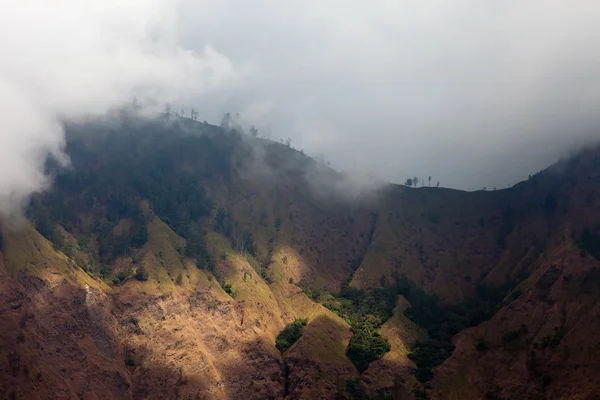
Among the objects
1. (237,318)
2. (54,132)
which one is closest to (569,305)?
(237,318)

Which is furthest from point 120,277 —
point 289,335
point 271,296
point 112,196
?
point 289,335

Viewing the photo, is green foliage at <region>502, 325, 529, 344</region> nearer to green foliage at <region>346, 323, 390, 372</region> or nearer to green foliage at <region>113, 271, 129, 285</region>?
green foliage at <region>346, 323, 390, 372</region>

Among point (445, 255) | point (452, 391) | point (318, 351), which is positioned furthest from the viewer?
point (445, 255)

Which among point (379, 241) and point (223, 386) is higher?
point (379, 241)

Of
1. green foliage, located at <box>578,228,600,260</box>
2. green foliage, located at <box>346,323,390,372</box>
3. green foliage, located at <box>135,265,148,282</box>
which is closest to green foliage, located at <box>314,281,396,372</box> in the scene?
green foliage, located at <box>346,323,390,372</box>

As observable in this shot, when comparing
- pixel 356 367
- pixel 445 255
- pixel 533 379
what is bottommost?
pixel 356 367

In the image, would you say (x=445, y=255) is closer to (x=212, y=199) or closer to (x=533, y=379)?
(x=533, y=379)

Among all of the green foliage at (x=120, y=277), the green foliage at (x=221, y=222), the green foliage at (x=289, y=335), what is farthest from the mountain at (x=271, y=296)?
the green foliage at (x=221, y=222)
